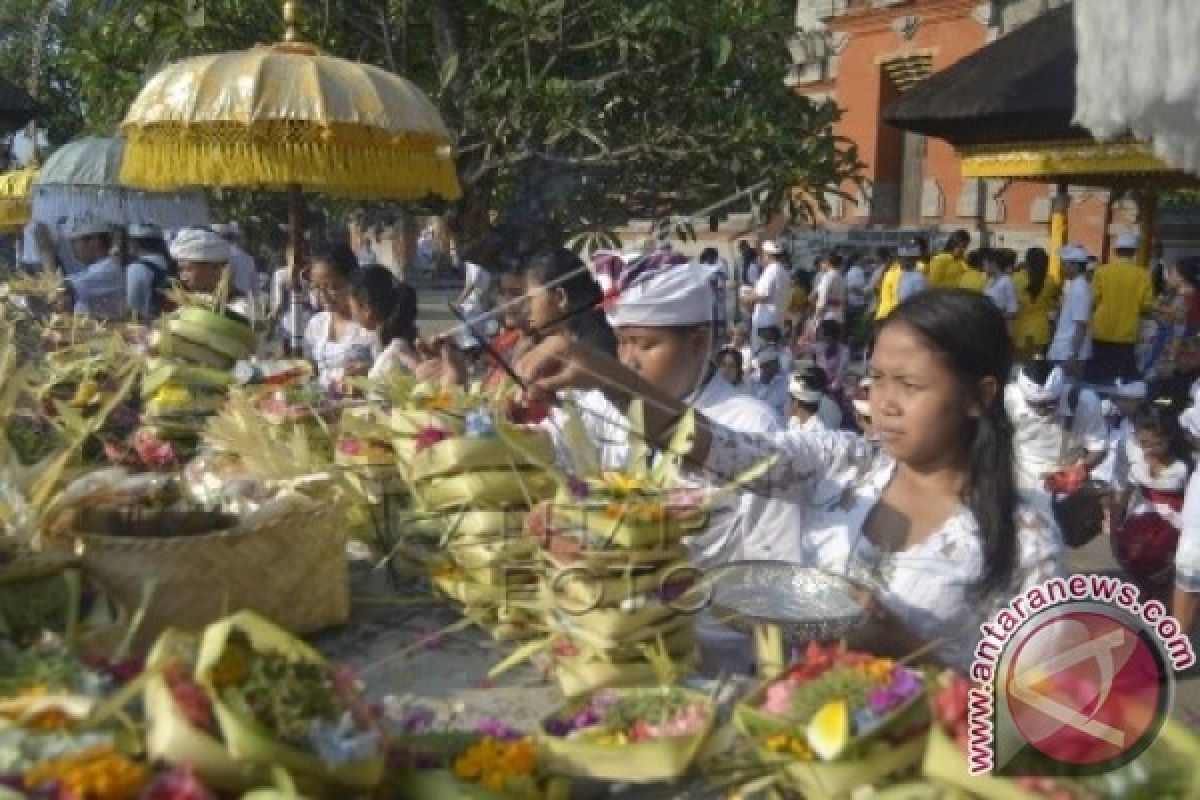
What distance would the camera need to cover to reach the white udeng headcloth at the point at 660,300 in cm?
221

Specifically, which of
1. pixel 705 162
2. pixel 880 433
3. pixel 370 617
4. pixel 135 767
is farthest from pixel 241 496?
pixel 705 162

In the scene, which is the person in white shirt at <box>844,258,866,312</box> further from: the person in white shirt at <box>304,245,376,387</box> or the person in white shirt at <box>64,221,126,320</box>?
the person in white shirt at <box>304,245,376,387</box>

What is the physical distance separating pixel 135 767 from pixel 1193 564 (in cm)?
386

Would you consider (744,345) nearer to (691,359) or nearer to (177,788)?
(691,359)

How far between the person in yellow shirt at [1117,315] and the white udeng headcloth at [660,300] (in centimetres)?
728

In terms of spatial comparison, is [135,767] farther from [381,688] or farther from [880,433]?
[880,433]

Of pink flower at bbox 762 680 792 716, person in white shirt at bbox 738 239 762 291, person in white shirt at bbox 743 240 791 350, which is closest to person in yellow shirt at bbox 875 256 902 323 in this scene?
person in white shirt at bbox 743 240 791 350

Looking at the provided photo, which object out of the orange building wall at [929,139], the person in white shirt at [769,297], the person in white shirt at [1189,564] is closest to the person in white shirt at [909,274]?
the person in white shirt at [769,297]

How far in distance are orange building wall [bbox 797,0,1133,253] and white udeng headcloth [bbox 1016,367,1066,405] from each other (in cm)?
1063

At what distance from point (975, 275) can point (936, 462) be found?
8.45 meters

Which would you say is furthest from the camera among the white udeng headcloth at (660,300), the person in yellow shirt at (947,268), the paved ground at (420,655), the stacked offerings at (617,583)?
the person in yellow shirt at (947,268)

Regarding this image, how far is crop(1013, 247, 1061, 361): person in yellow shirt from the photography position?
30.6ft

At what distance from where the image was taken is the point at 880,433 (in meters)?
1.95

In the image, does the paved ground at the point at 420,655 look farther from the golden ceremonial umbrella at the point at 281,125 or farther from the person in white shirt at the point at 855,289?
the person in white shirt at the point at 855,289
